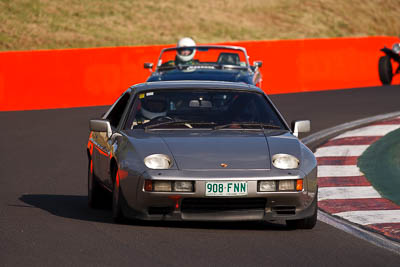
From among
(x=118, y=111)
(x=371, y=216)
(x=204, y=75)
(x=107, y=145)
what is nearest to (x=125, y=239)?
(x=107, y=145)

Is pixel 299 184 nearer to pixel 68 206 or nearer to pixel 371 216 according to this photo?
pixel 371 216

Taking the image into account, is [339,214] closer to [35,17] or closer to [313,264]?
[313,264]

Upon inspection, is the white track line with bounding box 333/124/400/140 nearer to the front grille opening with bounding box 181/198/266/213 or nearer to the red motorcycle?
the front grille opening with bounding box 181/198/266/213

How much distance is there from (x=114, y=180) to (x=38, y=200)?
5.48 feet

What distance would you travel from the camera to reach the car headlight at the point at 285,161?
7.68m

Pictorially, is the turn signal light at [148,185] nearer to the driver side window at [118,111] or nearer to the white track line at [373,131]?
the driver side window at [118,111]

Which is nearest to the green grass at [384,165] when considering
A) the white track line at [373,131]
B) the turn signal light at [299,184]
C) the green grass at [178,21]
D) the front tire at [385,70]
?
the white track line at [373,131]

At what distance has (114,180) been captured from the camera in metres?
8.16

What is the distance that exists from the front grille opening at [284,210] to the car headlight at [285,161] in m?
0.31

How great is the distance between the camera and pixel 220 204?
757cm

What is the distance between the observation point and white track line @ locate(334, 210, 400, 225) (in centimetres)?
849

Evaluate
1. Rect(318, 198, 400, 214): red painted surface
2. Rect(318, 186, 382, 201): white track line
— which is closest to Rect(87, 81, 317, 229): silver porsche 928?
Rect(318, 198, 400, 214): red painted surface

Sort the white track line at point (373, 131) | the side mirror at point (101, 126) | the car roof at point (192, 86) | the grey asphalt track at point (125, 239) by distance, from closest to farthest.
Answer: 1. the grey asphalt track at point (125, 239)
2. the side mirror at point (101, 126)
3. the car roof at point (192, 86)
4. the white track line at point (373, 131)

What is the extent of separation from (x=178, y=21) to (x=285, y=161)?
3359 cm
